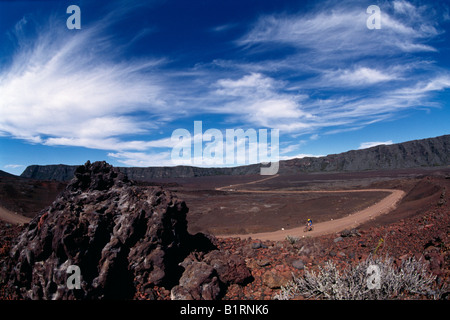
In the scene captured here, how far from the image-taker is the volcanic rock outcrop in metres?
5.32

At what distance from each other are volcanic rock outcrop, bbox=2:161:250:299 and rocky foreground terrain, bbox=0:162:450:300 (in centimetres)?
2

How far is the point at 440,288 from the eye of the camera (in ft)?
15.4

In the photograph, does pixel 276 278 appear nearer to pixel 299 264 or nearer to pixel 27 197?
pixel 299 264

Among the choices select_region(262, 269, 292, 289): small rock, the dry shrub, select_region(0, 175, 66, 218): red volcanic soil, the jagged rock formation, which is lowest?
select_region(0, 175, 66, 218): red volcanic soil

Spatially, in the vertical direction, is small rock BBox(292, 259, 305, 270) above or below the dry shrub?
below

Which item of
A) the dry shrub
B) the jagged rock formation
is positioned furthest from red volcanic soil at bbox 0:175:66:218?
the jagged rock formation

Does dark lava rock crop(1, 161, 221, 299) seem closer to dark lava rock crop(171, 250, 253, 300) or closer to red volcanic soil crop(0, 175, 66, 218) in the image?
dark lava rock crop(171, 250, 253, 300)

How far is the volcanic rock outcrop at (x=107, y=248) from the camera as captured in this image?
17.5ft

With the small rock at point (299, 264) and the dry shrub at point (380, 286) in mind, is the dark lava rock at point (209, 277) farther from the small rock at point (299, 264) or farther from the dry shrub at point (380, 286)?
the dry shrub at point (380, 286)

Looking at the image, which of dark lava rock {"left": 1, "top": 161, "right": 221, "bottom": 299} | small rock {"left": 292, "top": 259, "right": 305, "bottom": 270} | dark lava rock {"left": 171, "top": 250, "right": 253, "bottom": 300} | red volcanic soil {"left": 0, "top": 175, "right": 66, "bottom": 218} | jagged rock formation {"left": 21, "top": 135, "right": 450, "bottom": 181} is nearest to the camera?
dark lava rock {"left": 1, "top": 161, "right": 221, "bottom": 299}

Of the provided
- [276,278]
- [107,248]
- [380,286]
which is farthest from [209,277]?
[380,286]

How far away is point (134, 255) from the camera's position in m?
6.28
